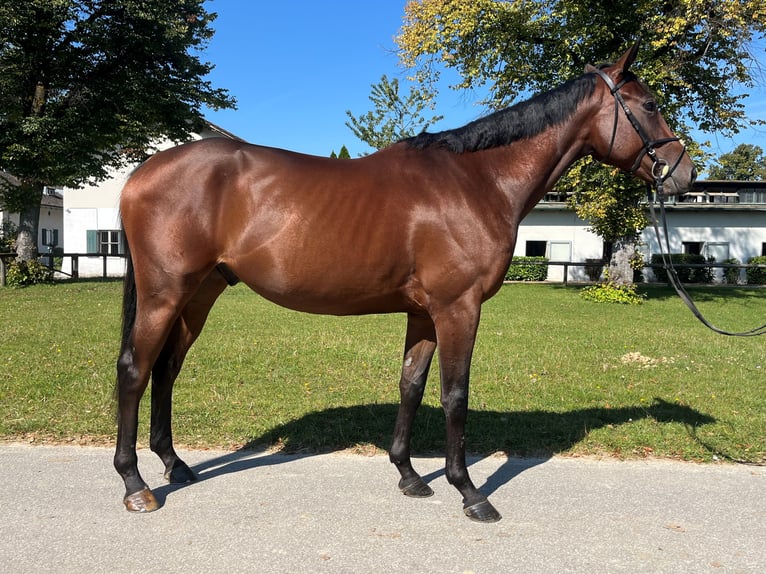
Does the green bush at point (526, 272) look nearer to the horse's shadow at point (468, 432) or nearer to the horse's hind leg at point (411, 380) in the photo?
the horse's shadow at point (468, 432)

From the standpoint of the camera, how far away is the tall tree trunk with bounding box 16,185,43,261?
19.4 m

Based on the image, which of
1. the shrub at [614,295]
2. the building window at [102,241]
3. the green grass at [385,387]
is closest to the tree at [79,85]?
the green grass at [385,387]

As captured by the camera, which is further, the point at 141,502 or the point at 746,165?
the point at 746,165

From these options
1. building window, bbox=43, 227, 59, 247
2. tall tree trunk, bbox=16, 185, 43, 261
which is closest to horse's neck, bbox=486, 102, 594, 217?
tall tree trunk, bbox=16, 185, 43, 261

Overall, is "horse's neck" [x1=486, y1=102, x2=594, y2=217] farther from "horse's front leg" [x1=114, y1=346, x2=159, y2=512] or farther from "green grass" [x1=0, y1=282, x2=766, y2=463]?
"horse's front leg" [x1=114, y1=346, x2=159, y2=512]

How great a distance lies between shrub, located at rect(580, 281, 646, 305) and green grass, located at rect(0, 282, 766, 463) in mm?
5347

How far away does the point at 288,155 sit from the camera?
12.1ft

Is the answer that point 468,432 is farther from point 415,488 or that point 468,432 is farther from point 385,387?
point 385,387

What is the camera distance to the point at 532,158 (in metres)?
3.70

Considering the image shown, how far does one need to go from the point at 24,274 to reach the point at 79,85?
689cm

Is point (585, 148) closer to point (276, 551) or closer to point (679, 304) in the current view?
point (276, 551)

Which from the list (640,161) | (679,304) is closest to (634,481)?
Result: (640,161)

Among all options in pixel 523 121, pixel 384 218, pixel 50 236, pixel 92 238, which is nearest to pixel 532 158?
pixel 523 121

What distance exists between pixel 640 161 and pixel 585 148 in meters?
0.36
